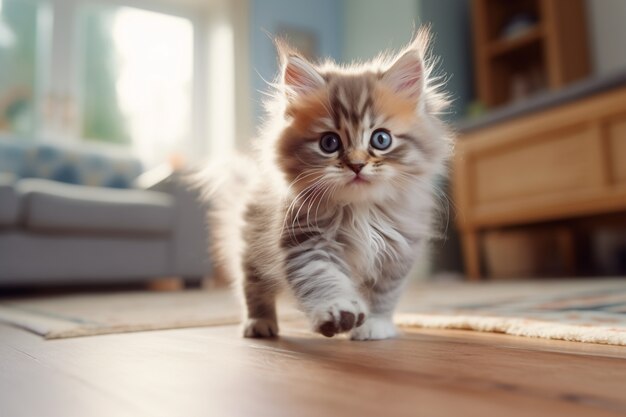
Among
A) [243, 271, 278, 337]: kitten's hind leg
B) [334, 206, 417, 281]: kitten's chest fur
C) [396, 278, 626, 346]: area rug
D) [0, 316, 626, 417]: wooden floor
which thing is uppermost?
[334, 206, 417, 281]: kitten's chest fur

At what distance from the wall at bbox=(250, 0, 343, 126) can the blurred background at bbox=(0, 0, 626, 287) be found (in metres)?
0.01

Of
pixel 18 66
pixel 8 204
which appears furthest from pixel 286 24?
pixel 8 204

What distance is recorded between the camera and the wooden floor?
50 centimetres

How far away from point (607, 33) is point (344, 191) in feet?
11.0

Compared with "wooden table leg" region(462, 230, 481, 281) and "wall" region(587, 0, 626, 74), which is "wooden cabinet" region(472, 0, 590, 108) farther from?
"wooden table leg" region(462, 230, 481, 281)

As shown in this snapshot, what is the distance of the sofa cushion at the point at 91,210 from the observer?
2688mm

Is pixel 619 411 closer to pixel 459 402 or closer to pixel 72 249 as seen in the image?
pixel 459 402

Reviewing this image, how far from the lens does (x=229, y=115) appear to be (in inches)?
175

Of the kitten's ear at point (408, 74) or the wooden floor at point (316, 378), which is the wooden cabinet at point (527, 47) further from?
the wooden floor at point (316, 378)

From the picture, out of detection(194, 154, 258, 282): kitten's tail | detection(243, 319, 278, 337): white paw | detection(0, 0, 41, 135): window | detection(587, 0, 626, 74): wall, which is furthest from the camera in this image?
detection(0, 0, 41, 135): window

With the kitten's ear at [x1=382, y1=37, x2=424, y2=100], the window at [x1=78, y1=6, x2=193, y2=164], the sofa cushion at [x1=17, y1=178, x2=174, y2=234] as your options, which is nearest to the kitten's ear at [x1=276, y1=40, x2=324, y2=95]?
the kitten's ear at [x1=382, y1=37, x2=424, y2=100]

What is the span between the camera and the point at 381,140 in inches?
37.1

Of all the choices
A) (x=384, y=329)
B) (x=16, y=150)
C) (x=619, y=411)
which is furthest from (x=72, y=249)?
(x=619, y=411)

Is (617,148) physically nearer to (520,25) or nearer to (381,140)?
(520,25)
